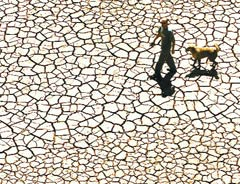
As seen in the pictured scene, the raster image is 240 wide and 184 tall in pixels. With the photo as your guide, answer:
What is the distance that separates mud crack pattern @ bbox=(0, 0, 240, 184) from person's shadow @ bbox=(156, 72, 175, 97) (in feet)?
0.29

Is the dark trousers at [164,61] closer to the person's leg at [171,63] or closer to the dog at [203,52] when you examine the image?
the person's leg at [171,63]

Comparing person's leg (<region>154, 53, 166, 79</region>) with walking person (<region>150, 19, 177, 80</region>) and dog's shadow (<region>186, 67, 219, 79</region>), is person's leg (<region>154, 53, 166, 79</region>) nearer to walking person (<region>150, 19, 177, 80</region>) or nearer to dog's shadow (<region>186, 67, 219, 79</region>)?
walking person (<region>150, 19, 177, 80</region>)

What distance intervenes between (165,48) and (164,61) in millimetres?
363

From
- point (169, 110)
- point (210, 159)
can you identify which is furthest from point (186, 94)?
point (210, 159)

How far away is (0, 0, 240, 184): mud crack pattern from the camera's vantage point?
36.0 ft

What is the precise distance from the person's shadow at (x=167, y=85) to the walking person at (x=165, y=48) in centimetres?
9

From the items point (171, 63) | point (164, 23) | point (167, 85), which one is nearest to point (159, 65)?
point (171, 63)

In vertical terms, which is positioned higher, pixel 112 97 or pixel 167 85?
pixel 167 85

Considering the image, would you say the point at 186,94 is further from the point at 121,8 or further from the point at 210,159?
the point at 121,8

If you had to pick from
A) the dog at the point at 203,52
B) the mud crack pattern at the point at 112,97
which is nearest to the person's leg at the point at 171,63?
the mud crack pattern at the point at 112,97

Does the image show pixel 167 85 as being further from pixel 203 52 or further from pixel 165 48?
pixel 203 52

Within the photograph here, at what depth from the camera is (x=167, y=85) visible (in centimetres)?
1250

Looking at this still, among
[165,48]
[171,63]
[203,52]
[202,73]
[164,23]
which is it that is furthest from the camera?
[202,73]

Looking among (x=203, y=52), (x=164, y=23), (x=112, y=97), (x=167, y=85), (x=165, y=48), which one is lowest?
(x=112, y=97)
